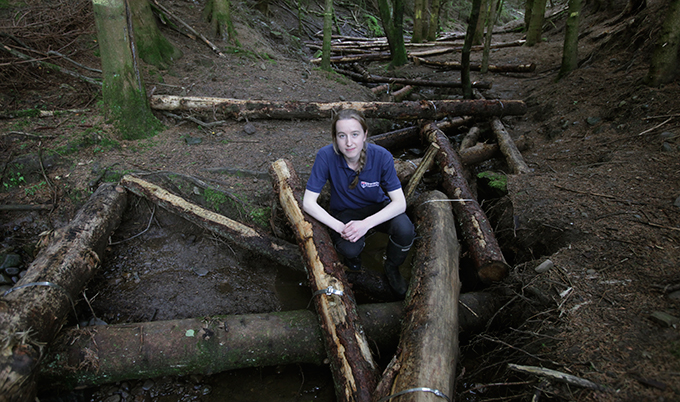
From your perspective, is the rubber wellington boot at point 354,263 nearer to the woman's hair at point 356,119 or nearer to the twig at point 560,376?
the woman's hair at point 356,119

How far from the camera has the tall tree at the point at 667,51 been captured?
4688mm

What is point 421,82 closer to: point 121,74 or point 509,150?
point 509,150

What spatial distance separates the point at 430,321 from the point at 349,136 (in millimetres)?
1538

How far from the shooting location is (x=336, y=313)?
2.45 meters

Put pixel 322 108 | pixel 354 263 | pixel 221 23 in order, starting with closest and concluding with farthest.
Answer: pixel 354 263, pixel 322 108, pixel 221 23

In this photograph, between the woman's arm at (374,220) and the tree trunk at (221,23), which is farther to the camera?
the tree trunk at (221,23)

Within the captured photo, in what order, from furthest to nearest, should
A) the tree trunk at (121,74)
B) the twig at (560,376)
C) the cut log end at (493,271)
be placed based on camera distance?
1. the tree trunk at (121,74)
2. the cut log end at (493,271)
3. the twig at (560,376)

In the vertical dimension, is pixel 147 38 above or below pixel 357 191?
above

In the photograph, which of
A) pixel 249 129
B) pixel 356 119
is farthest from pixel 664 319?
pixel 249 129

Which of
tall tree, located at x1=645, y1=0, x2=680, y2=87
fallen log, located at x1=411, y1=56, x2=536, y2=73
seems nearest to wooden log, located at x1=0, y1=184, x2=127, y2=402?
tall tree, located at x1=645, y1=0, x2=680, y2=87

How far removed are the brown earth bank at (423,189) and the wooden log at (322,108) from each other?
0.23m

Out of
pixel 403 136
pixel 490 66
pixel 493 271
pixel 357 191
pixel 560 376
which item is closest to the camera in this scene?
pixel 560 376

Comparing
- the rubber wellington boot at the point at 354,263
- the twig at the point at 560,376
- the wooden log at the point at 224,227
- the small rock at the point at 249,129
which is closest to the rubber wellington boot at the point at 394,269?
the rubber wellington boot at the point at 354,263

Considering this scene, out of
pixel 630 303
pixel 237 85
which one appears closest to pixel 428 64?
pixel 237 85
